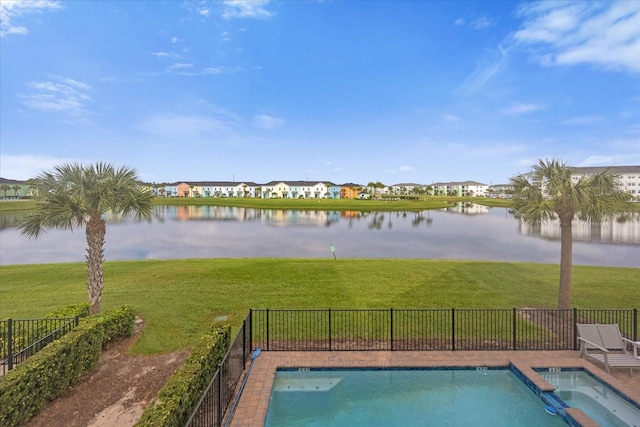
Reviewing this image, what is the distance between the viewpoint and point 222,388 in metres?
6.70

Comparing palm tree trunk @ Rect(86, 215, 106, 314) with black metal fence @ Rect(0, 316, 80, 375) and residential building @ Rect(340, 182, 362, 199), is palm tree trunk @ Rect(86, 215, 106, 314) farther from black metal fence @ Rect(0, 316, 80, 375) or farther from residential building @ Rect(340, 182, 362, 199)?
residential building @ Rect(340, 182, 362, 199)

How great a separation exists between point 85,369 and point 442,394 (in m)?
8.84

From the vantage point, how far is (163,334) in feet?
34.1

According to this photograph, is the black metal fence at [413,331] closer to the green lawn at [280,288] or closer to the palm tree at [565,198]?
the green lawn at [280,288]

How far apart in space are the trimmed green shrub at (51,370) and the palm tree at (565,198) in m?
14.3

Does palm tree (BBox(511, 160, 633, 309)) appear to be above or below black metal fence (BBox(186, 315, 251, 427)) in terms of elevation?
above

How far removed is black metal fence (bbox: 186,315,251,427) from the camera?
18.2ft

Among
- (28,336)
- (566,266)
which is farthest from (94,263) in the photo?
(566,266)

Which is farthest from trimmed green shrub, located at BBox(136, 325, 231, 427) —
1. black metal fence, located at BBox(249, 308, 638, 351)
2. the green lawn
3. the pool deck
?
the green lawn

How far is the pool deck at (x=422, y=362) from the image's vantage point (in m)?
7.67

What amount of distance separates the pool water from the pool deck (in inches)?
7.9

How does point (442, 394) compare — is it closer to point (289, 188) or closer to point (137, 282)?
point (137, 282)

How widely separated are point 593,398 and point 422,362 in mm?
3815

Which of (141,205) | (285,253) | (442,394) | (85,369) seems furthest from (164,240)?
(442,394)
